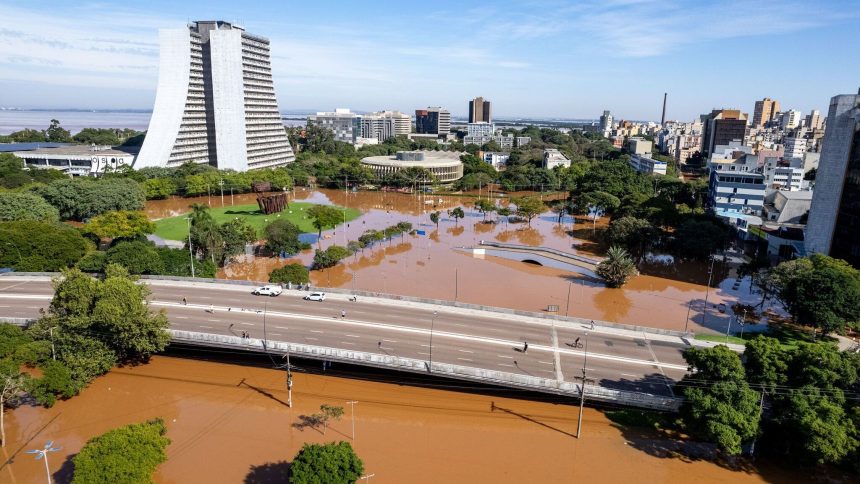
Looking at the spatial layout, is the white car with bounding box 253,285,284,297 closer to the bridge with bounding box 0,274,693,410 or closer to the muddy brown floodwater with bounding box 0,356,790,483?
the bridge with bounding box 0,274,693,410

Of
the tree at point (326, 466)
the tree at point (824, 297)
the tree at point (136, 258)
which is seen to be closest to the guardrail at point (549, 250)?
the tree at point (824, 297)

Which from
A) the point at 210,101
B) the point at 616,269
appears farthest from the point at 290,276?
the point at 210,101

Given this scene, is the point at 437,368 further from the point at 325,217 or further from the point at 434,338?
the point at 325,217

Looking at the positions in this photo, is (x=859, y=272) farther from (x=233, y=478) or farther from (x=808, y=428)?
(x=233, y=478)

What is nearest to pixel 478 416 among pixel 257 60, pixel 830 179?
pixel 830 179

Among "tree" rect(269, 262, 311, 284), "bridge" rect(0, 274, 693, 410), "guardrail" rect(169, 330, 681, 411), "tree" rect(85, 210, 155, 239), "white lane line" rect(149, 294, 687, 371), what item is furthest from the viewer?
"tree" rect(85, 210, 155, 239)

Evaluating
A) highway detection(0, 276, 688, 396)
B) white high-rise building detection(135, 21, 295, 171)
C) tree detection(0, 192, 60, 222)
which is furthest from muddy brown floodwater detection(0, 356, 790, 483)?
white high-rise building detection(135, 21, 295, 171)
